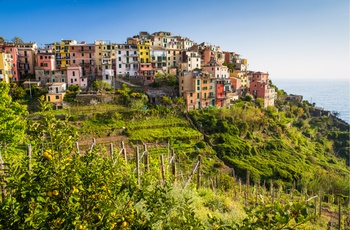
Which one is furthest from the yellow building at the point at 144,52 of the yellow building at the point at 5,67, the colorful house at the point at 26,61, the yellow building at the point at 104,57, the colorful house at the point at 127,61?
the yellow building at the point at 5,67

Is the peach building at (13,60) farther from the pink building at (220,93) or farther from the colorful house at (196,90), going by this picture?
the pink building at (220,93)

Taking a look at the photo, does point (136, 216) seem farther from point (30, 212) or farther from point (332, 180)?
point (332, 180)

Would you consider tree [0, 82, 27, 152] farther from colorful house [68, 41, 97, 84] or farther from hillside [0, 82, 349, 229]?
colorful house [68, 41, 97, 84]

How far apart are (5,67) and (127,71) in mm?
13498

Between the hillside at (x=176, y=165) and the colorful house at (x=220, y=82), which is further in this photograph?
the colorful house at (x=220, y=82)

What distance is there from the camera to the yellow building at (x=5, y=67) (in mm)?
29312

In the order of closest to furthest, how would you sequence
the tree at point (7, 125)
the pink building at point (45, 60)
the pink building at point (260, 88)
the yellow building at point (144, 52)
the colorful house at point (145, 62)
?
1. the tree at point (7, 125)
2. the pink building at point (45, 60)
3. the colorful house at point (145, 62)
4. the yellow building at point (144, 52)
5. the pink building at point (260, 88)

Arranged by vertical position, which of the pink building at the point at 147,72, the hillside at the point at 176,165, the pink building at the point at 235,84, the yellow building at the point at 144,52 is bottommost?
the hillside at the point at 176,165

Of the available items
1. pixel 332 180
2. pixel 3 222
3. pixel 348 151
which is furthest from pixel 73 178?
pixel 348 151

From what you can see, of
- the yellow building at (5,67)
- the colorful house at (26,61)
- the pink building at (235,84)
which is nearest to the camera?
the yellow building at (5,67)

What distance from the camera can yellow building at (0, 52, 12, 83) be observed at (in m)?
29.3

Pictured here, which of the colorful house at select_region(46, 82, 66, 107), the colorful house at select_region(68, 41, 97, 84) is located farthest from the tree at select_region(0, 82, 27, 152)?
the colorful house at select_region(68, 41, 97, 84)

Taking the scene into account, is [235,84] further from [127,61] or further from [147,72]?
[127,61]

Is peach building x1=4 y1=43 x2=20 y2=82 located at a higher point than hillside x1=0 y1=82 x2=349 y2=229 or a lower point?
higher
